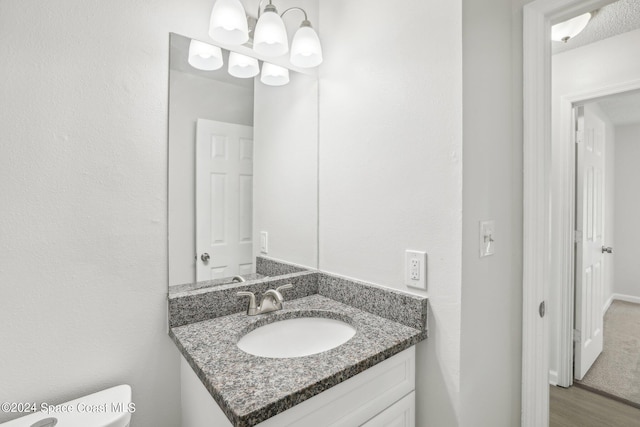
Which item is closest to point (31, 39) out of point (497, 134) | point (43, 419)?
point (43, 419)

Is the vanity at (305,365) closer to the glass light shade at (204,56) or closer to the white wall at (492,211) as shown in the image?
the white wall at (492,211)

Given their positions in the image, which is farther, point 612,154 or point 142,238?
point 612,154

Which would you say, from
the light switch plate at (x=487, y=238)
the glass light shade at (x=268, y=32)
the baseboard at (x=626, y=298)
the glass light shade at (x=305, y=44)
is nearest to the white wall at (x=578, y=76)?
the light switch plate at (x=487, y=238)

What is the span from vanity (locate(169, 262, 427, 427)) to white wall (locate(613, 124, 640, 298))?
490cm

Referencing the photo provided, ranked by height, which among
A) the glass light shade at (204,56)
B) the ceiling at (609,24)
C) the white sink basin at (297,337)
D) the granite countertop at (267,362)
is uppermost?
the ceiling at (609,24)

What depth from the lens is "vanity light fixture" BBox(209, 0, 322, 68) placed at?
1.12 metres

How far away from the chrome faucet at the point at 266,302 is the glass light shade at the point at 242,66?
887mm

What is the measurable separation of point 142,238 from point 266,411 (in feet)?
2.30

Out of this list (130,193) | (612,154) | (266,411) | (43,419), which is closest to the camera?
(266,411)

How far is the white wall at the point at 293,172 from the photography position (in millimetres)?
1466

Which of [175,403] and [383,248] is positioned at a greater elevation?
[383,248]

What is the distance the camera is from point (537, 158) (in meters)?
1.20

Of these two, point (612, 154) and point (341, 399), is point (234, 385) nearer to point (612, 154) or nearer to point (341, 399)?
point (341, 399)

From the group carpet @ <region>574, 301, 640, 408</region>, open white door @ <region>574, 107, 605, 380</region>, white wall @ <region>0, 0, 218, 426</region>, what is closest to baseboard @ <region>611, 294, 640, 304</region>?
carpet @ <region>574, 301, 640, 408</region>
